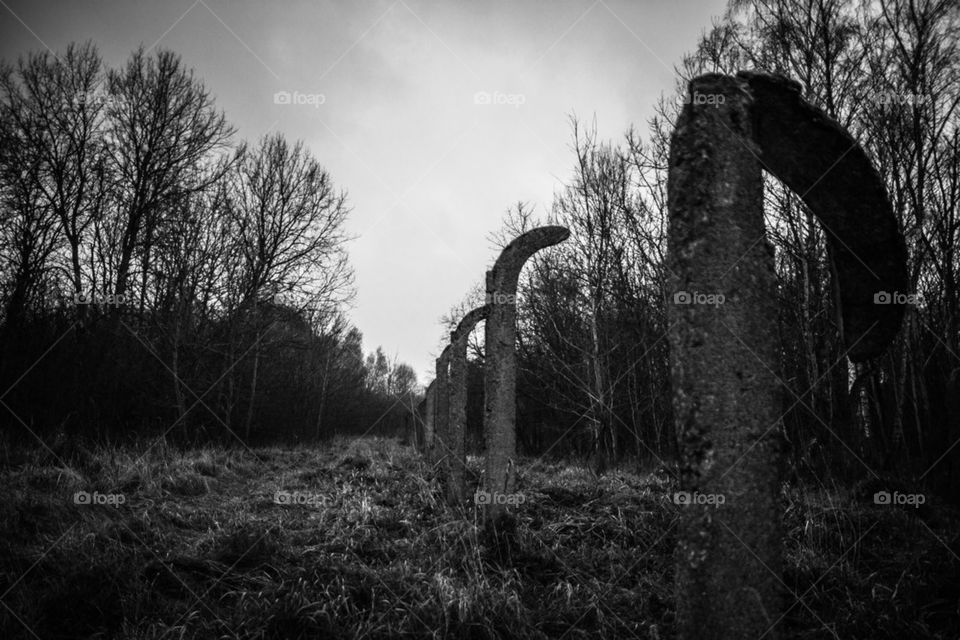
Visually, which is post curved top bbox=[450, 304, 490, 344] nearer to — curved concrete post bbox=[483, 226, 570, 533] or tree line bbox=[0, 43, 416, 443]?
curved concrete post bbox=[483, 226, 570, 533]

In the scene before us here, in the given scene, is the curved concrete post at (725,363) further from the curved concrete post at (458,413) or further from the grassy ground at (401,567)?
the curved concrete post at (458,413)

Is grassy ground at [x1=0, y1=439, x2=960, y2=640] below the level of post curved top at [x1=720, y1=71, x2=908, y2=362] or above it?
below

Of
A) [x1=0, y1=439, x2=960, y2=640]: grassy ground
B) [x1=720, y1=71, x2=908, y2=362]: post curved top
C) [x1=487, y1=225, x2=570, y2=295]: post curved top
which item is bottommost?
[x1=0, y1=439, x2=960, y2=640]: grassy ground

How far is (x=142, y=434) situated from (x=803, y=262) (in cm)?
1429

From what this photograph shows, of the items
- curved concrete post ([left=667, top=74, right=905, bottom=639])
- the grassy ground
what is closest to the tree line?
the grassy ground

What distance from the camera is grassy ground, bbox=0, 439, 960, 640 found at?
2842mm

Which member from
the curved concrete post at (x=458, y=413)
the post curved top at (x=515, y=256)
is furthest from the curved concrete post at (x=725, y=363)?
the curved concrete post at (x=458, y=413)

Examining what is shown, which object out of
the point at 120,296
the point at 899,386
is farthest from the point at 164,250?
the point at 899,386

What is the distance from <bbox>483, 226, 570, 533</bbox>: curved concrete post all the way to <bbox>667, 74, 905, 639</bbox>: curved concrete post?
138 inches

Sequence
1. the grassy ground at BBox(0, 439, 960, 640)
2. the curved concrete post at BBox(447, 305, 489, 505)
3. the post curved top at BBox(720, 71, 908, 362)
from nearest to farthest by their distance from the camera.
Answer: the post curved top at BBox(720, 71, 908, 362)
the grassy ground at BBox(0, 439, 960, 640)
the curved concrete post at BBox(447, 305, 489, 505)

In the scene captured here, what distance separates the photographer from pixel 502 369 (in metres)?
5.39

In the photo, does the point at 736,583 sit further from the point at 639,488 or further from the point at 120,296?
the point at 120,296

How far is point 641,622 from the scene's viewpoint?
2.96m

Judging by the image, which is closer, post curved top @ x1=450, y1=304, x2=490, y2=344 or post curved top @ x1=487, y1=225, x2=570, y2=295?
post curved top @ x1=487, y1=225, x2=570, y2=295
